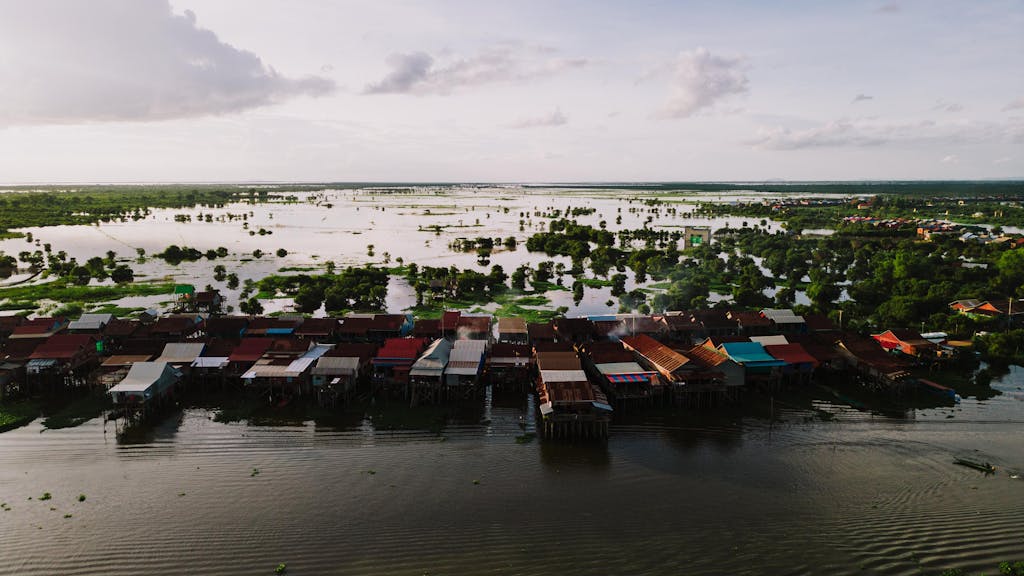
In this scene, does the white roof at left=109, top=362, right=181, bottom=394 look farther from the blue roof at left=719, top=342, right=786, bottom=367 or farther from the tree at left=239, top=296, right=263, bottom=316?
the blue roof at left=719, top=342, right=786, bottom=367

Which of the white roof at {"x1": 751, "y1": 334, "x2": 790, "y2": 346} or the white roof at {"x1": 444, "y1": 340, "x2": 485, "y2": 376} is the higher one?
the white roof at {"x1": 751, "y1": 334, "x2": 790, "y2": 346}

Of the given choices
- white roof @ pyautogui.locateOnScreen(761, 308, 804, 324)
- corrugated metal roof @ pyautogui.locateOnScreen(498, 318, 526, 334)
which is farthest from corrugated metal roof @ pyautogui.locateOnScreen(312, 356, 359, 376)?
white roof @ pyautogui.locateOnScreen(761, 308, 804, 324)

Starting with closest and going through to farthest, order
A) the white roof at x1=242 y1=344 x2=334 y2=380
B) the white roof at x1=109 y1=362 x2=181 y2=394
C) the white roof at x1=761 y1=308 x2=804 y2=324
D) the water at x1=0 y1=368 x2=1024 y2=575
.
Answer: the water at x1=0 y1=368 x2=1024 y2=575
the white roof at x1=109 y1=362 x2=181 y2=394
the white roof at x1=242 y1=344 x2=334 y2=380
the white roof at x1=761 y1=308 x2=804 y2=324

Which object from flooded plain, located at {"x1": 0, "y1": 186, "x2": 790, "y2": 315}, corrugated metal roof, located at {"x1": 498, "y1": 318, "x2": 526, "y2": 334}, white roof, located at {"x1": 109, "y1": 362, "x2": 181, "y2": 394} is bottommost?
white roof, located at {"x1": 109, "y1": 362, "x2": 181, "y2": 394}

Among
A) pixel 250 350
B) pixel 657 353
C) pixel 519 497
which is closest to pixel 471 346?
pixel 657 353

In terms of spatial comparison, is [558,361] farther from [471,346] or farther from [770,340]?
[770,340]

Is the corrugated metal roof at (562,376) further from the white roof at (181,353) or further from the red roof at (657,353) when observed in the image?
the white roof at (181,353)
